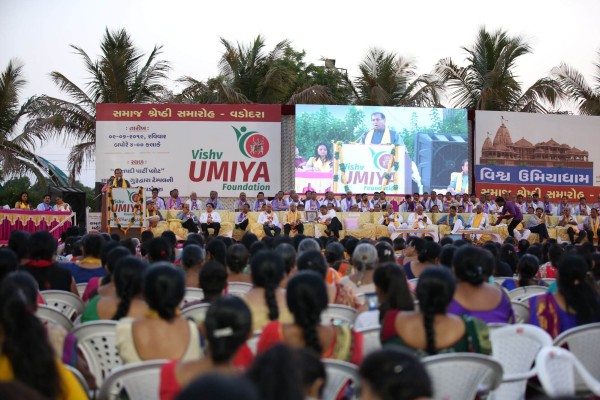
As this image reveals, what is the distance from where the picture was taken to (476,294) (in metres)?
5.10

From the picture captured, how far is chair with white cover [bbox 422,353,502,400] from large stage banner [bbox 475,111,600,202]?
2053 cm

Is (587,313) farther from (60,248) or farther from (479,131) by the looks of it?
(479,131)

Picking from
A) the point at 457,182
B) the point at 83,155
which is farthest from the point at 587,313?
the point at 83,155

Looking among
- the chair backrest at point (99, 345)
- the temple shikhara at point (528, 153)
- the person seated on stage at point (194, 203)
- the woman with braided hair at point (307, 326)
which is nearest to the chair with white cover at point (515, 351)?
the woman with braided hair at point (307, 326)

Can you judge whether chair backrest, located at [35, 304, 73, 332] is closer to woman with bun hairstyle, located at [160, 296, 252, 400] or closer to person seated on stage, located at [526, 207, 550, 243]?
woman with bun hairstyle, located at [160, 296, 252, 400]

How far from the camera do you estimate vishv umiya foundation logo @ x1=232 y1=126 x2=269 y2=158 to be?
74.5 ft

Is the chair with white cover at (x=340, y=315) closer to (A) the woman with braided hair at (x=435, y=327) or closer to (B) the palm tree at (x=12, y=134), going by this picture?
(A) the woman with braided hair at (x=435, y=327)

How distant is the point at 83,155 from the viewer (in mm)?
26812

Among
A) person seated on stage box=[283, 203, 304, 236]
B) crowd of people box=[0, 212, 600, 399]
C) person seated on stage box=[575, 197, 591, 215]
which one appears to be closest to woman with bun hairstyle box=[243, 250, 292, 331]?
crowd of people box=[0, 212, 600, 399]

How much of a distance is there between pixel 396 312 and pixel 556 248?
170 inches

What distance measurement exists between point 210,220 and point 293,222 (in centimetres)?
200

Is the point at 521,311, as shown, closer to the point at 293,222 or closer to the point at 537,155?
the point at 293,222

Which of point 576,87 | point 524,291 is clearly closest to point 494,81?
point 576,87

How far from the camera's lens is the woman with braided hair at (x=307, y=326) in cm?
361
